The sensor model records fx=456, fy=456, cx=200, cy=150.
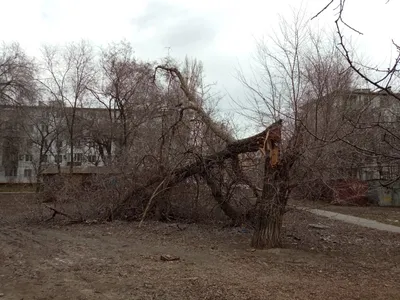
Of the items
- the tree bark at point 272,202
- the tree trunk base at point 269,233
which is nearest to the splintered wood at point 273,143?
the tree bark at point 272,202

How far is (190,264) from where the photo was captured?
7.71m

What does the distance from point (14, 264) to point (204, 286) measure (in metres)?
3.39

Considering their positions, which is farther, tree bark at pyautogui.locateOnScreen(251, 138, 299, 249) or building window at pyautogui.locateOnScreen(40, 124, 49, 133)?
building window at pyautogui.locateOnScreen(40, 124, 49, 133)

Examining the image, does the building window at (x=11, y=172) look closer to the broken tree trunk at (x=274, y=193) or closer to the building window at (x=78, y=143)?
the building window at (x=78, y=143)

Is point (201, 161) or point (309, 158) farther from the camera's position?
point (201, 161)

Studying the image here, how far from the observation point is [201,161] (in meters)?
12.1

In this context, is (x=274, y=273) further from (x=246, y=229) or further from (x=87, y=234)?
(x=87, y=234)

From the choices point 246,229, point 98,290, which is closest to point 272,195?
point 246,229

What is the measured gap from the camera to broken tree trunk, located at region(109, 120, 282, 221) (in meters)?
10.0

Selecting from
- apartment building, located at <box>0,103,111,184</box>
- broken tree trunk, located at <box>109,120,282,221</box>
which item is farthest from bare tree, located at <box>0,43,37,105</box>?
broken tree trunk, located at <box>109,120,282,221</box>

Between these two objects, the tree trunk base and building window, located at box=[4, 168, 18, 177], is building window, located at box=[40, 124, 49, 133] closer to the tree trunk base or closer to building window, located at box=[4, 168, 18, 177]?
building window, located at box=[4, 168, 18, 177]

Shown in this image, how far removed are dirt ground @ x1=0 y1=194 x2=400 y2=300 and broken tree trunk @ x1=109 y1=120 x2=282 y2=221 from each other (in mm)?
1262

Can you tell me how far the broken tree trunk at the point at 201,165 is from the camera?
1004cm

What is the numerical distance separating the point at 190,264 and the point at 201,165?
183 inches
